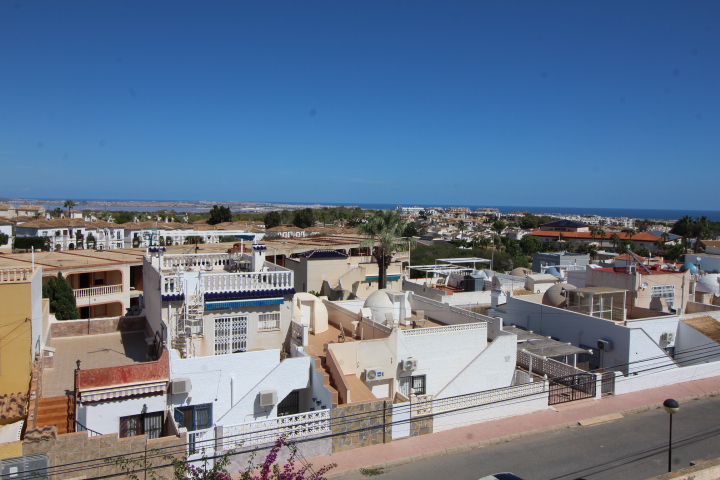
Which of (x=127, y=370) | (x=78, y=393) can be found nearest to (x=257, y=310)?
(x=127, y=370)

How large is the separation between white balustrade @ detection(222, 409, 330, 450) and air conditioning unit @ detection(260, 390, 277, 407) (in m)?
0.98

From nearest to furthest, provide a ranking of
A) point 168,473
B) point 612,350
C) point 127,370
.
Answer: point 168,473
point 127,370
point 612,350

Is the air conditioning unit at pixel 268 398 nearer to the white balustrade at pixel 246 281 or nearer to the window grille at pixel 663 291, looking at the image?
the white balustrade at pixel 246 281

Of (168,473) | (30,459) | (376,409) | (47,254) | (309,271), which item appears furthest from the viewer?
(47,254)

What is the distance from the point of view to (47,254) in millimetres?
36250

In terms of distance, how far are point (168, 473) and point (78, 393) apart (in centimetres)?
273

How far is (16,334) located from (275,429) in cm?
655

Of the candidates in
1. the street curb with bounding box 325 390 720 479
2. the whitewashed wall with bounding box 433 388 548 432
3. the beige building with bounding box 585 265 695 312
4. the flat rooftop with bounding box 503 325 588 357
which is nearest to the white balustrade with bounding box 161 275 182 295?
the street curb with bounding box 325 390 720 479

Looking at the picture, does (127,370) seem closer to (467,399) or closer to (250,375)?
(250,375)

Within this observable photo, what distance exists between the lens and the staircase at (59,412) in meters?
11.5

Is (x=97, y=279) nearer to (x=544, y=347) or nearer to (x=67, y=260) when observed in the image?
(x=67, y=260)

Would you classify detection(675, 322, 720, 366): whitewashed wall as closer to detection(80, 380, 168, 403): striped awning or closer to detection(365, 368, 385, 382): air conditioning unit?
detection(365, 368, 385, 382): air conditioning unit

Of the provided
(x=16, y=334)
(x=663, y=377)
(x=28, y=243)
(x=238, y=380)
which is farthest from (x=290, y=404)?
(x=28, y=243)

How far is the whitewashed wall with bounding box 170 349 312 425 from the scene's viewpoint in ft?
43.1
